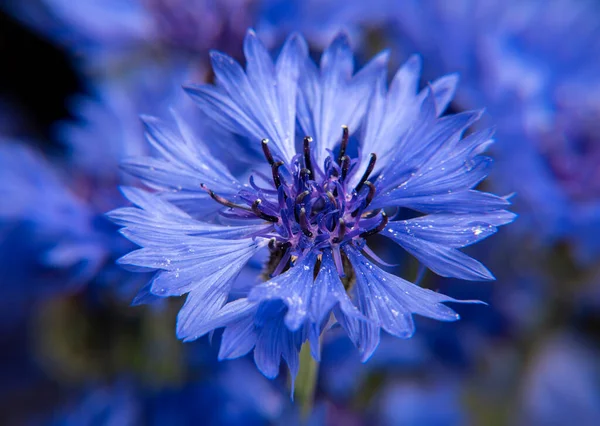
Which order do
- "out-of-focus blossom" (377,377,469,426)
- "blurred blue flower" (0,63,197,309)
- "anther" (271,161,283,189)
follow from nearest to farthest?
1. "anther" (271,161,283,189)
2. "blurred blue flower" (0,63,197,309)
3. "out-of-focus blossom" (377,377,469,426)

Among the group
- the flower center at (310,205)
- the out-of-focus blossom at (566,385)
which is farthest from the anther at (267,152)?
the out-of-focus blossom at (566,385)

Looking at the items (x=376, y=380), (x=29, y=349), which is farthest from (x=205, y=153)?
(x=29, y=349)

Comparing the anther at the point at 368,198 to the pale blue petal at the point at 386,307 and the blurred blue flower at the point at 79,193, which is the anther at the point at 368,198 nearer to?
the pale blue petal at the point at 386,307

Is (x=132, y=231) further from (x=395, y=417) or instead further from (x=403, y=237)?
(x=395, y=417)

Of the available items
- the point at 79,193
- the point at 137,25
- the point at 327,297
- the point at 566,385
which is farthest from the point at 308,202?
the point at 566,385

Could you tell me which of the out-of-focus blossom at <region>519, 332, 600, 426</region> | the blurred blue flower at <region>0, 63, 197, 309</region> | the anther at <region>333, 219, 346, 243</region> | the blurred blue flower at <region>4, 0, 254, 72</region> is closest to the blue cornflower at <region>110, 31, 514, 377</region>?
the anther at <region>333, 219, 346, 243</region>

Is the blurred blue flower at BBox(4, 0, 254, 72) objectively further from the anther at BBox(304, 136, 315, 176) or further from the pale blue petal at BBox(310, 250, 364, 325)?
the pale blue petal at BBox(310, 250, 364, 325)

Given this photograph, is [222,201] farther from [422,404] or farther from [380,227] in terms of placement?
[422,404]
